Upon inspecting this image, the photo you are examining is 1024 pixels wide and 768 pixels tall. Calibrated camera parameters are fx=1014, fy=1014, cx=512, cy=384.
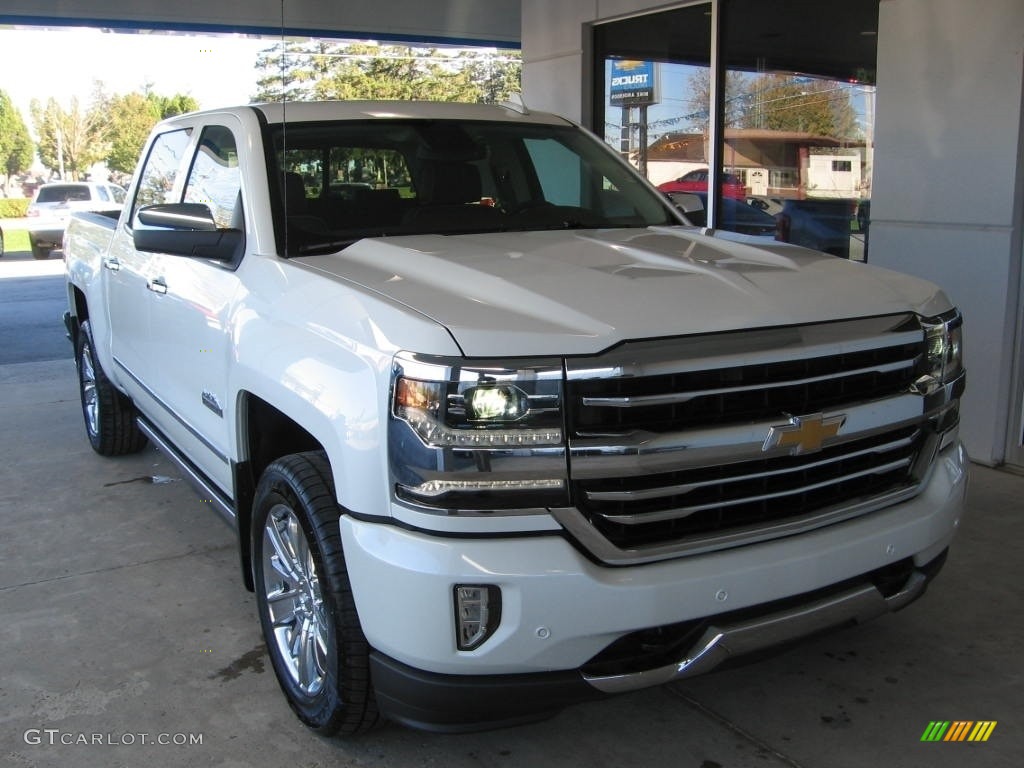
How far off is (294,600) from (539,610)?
43.3 inches

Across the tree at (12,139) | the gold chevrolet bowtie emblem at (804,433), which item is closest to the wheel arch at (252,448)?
the gold chevrolet bowtie emblem at (804,433)

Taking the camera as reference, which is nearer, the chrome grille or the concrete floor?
the chrome grille

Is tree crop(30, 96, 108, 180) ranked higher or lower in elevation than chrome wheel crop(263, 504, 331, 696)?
higher

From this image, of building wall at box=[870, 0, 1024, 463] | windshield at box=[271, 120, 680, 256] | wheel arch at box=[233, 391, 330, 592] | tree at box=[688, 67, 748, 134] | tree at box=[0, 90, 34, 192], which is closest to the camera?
wheel arch at box=[233, 391, 330, 592]

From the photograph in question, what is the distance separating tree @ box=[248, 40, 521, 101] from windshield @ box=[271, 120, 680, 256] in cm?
52

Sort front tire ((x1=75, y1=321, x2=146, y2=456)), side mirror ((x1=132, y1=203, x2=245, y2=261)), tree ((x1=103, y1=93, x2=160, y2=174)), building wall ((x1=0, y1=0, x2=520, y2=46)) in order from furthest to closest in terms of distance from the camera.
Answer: tree ((x1=103, y1=93, x2=160, y2=174)), building wall ((x1=0, y1=0, x2=520, y2=46)), front tire ((x1=75, y1=321, x2=146, y2=456)), side mirror ((x1=132, y1=203, x2=245, y2=261))

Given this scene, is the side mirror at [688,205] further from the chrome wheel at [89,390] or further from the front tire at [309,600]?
the chrome wheel at [89,390]

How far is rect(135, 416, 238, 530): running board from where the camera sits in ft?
→ 12.1

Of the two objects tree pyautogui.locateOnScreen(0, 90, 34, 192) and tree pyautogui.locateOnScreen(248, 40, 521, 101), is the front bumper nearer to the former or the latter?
tree pyautogui.locateOnScreen(248, 40, 521, 101)

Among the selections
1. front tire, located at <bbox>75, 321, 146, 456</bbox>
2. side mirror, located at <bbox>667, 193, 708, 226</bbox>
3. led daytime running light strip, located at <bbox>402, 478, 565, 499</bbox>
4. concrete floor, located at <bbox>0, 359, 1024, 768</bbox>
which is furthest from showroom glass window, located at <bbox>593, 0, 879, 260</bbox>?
led daytime running light strip, located at <bbox>402, 478, 565, 499</bbox>

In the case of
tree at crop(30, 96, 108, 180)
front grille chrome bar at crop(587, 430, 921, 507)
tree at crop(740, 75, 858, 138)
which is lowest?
front grille chrome bar at crop(587, 430, 921, 507)

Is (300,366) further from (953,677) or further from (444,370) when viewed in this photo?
(953,677)

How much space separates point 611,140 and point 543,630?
7.26m

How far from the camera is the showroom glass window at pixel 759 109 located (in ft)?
21.9
